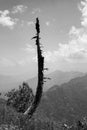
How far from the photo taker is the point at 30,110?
1745 cm

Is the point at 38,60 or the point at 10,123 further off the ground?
the point at 38,60

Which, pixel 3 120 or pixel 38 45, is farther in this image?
pixel 38 45

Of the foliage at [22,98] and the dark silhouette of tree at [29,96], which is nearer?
the dark silhouette of tree at [29,96]

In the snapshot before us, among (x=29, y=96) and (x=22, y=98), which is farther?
(x=22, y=98)

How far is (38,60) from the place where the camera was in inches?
690

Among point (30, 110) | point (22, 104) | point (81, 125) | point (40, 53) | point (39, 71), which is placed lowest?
point (22, 104)

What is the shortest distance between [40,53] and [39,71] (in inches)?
58.1

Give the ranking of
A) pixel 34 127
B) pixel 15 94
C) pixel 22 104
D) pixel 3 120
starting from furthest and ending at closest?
pixel 15 94 < pixel 22 104 < pixel 3 120 < pixel 34 127

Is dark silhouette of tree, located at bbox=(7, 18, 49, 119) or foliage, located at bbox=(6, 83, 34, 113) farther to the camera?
foliage, located at bbox=(6, 83, 34, 113)

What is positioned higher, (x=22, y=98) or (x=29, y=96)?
(x=29, y=96)

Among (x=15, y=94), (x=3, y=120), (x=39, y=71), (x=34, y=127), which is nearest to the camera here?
(x=34, y=127)

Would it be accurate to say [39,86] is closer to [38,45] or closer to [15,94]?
[38,45]

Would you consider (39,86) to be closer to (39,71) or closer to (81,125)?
(39,71)

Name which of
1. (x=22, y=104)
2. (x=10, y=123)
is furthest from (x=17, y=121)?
(x=22, y=104)
